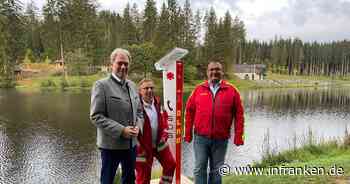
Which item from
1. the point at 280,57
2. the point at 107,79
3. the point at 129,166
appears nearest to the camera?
the point at 107,79

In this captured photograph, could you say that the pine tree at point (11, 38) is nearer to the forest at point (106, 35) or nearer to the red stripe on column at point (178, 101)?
the forest at point (106, 35)

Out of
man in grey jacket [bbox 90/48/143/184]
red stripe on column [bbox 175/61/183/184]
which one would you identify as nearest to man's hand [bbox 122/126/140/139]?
man in grey jacket [bbox 90/48/143/184]

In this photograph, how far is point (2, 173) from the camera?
10805 mm

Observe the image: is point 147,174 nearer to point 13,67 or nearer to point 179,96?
point 179,96

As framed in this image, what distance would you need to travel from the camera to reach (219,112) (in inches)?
166

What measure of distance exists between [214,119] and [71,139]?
40.8ft

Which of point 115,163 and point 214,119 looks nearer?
point 115,163

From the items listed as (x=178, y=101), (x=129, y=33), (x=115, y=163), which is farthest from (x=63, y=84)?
(x=115, y=163)

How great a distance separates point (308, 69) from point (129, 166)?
341 feet

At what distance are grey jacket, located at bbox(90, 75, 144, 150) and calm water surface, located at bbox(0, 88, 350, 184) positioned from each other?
6.87 meters

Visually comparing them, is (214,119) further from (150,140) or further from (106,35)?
(106,35)

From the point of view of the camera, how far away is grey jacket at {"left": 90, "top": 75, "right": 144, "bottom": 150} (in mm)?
3303

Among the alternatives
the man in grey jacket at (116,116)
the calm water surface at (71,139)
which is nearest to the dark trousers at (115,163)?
the man in grey jacket at (116,116)

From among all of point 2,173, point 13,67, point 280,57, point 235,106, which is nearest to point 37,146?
point 2,173
